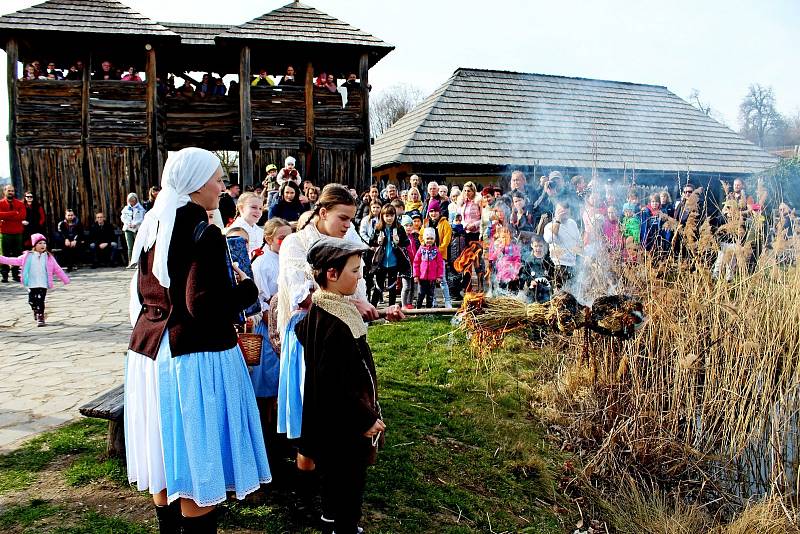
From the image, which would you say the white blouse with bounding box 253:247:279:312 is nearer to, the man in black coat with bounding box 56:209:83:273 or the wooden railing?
the man in black coat with bounding box 56:209:83:273

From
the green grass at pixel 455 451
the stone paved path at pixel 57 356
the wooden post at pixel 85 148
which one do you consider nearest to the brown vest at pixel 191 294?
the green grass at pixel 455 451

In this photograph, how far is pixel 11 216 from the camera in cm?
1247

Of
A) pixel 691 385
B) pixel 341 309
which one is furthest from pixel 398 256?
pixel 341 309

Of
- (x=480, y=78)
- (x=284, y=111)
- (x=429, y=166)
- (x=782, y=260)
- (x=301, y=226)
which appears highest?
(x=480, y=78)

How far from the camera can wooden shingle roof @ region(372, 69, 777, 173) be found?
17.5m

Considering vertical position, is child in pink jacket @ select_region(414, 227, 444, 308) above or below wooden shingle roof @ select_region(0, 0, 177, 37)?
below

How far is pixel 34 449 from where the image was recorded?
407cm

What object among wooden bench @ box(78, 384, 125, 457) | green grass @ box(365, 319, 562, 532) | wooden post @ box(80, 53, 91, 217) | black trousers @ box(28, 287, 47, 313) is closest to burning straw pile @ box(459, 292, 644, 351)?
green grass @ box(365, 319, 562, 532)

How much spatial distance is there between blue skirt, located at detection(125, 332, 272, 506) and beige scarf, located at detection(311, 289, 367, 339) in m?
0.47

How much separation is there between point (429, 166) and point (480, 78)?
5.04 m

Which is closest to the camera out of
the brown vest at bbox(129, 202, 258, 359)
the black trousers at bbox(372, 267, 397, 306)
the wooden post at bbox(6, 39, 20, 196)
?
the brown vest at bbox(129, 202, 258, 359)

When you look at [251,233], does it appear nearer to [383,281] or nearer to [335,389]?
[335,389]

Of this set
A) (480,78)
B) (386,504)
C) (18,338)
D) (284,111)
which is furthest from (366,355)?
(480,78)

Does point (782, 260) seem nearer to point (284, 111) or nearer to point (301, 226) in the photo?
point (301, 226)
